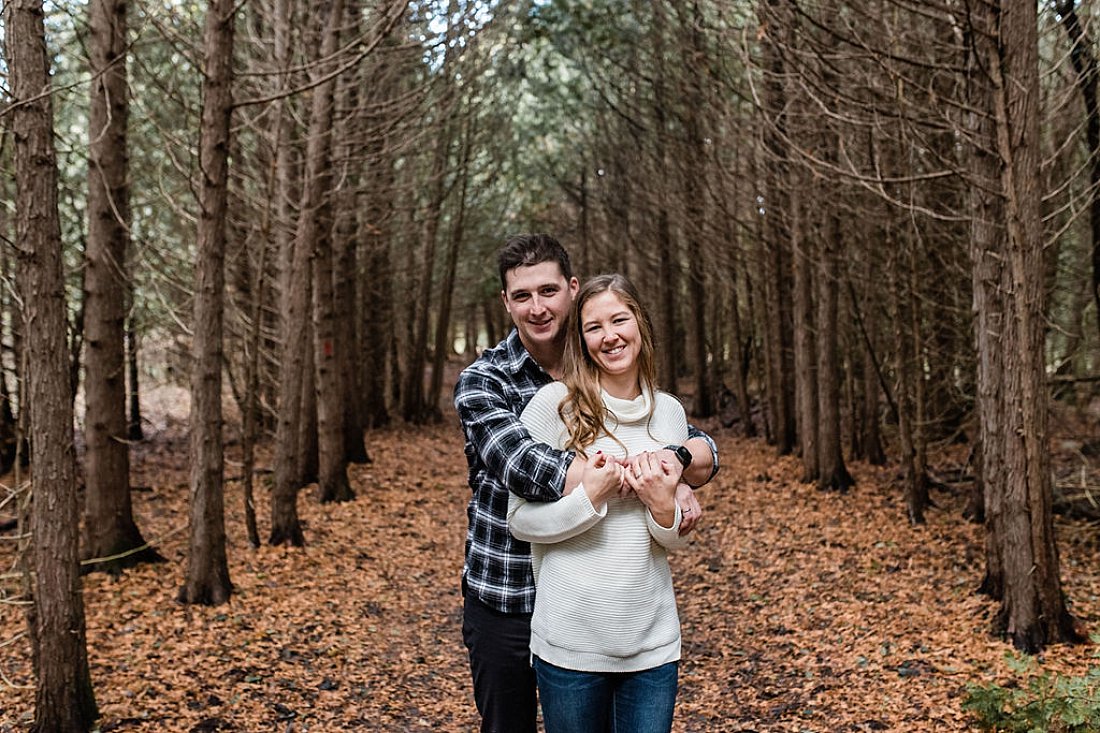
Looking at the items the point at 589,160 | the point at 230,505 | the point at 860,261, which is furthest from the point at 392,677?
the point at 589,160

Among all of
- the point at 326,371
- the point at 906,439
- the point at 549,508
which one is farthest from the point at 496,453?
the point at 326,371

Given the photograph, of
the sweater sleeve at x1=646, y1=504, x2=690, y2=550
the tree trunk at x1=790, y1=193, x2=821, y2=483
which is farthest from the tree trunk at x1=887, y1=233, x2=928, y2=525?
the sweater sleeve at x1=646, y1=504, x2=690, y2=550

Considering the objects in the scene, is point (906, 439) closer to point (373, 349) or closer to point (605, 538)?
point (605, 538)

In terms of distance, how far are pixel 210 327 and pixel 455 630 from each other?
291 centimetres

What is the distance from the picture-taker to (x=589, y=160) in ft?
81.8

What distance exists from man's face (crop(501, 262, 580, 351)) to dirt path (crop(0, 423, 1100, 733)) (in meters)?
3.27

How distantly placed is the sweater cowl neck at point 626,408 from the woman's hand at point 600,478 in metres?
0.24

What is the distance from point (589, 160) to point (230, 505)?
16.3 meters

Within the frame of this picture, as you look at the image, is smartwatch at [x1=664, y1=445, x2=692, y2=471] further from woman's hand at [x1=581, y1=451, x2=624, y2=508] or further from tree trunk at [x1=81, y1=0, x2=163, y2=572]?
tree trunk at [x1=81, y1=0, x2=163, y2=572]

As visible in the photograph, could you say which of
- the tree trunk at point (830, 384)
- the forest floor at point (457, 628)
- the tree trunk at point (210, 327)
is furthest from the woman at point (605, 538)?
the tree trunk at point (830, 384)

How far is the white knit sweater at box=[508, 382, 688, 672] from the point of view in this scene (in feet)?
7.95

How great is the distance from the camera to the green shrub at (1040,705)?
3.99 meters

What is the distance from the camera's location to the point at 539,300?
278cm

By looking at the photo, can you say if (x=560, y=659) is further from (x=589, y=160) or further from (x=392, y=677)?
(x=589, y=160)
